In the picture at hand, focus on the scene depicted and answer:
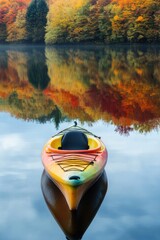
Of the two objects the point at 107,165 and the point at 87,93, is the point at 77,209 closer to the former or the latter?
the point at 107,165

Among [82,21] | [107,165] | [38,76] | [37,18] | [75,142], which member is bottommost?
[37,18]

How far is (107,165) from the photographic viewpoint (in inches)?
497

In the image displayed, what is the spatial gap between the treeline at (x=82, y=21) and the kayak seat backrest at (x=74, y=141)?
5674 cm

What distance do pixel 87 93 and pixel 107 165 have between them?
15307 millimetres

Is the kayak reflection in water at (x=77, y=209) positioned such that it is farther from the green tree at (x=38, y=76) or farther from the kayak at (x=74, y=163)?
the green tree at (x=38, y=76)

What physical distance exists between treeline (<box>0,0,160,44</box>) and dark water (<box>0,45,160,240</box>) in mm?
37020

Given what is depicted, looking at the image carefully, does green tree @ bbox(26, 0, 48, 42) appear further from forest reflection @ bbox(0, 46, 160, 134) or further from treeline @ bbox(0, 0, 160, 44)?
forest reflection @ bbox(0, 46, 160, 134)

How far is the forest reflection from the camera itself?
2047 cm

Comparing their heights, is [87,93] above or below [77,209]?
below

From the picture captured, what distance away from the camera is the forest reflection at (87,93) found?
806 inches

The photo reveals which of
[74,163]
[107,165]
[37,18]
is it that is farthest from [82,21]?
[74,163]

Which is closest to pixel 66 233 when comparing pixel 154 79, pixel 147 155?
pixel 147 155

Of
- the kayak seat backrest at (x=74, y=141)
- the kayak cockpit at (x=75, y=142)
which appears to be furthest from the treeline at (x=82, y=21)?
the kayak seat backrest at (x=74, y=141)

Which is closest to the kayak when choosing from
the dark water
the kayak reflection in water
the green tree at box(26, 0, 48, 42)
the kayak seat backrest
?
the kayak seat backrest
